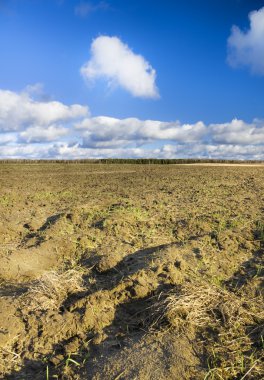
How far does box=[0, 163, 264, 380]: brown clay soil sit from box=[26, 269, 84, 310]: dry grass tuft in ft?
0.04

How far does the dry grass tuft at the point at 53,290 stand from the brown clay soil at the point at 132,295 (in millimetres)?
12

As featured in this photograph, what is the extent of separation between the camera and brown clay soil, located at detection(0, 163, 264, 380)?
3.45 m

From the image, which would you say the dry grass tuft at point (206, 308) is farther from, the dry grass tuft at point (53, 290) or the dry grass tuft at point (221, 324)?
the dry grass tuft at point (53, 290)

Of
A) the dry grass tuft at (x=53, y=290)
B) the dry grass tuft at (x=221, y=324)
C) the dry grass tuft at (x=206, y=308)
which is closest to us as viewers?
the dry grass tuft at (x=221, y=324)

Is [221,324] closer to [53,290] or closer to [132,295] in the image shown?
[132,295]

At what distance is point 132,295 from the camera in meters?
4.62

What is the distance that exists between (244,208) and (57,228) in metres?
4.31

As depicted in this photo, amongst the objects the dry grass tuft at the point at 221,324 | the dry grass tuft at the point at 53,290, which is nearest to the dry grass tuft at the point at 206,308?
the dry grass tuft at the point at 221,324

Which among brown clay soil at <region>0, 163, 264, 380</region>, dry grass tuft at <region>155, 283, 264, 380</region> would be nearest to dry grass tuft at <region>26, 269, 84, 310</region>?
brown clay soil at <region>0, 163, 264, 380</region>

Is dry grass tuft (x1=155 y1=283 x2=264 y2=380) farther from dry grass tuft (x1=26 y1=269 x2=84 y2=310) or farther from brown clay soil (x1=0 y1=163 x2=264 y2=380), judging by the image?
Result: dry grass tuft (x1=26 y1=269 x2=84 y2=310)

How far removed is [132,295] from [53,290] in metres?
0.94

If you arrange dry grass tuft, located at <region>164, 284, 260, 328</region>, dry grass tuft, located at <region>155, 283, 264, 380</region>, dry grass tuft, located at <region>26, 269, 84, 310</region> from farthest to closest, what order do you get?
1. dry grass tuft, located at <region>26, 269, 84, 310</region>
2. dry grass tuft, located at <region>164, 284, 260, 328</region>
3. dry grass tuft, located at <region>155, 283, 264, 380</region>

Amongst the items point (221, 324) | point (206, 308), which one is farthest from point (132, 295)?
point (221, 324)

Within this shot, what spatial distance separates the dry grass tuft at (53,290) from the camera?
4.36 meters
